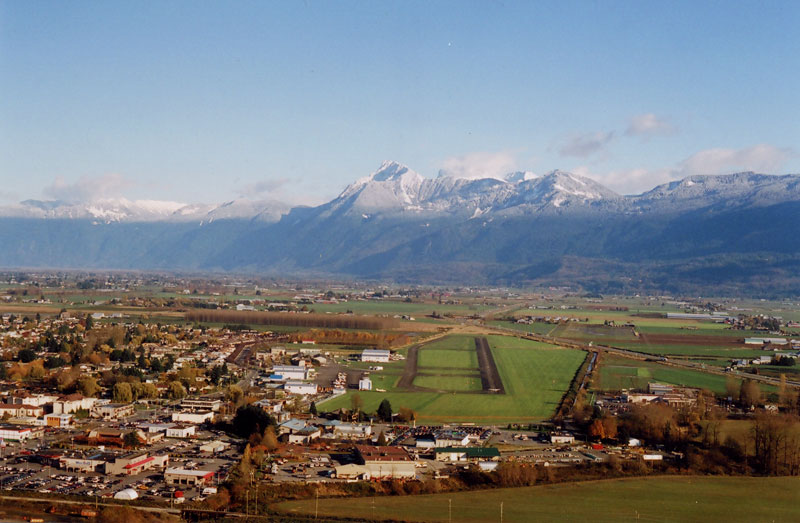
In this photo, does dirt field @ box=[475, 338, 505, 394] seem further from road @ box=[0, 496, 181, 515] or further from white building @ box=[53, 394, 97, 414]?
road @ box=[0, 496, 181, 515]

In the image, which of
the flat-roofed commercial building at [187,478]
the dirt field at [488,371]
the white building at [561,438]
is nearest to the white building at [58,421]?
the flat-roofed commercial building at [187,478]

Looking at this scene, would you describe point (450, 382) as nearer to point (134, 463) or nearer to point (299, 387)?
point (299, 387)

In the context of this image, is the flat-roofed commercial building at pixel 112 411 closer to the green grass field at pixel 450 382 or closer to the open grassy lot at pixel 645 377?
the green grass field at pixel 450 382

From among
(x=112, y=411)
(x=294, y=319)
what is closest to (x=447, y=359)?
(x=112, y=411)

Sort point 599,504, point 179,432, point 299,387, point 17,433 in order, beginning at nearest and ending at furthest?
point 599,504 < point 17,433 < point 179,432 < point 299,387

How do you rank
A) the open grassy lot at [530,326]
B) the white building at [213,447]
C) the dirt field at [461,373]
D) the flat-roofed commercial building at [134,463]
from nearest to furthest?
the flat-roofed commercial building at [134,463], the white building at [213,447], the dirt field at [461,373], the open grassy lot at [530,326]

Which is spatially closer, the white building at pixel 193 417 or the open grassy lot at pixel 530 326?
the white building at pixel 193 417

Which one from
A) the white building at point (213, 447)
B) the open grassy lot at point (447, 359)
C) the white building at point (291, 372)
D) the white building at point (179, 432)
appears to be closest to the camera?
the white building at point (213, 447)
